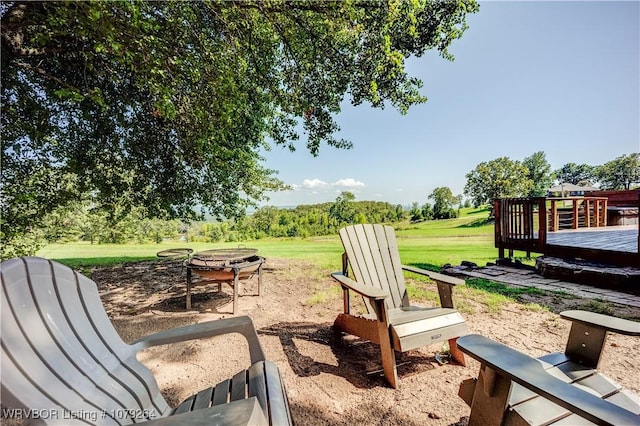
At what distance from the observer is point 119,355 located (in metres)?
1.20

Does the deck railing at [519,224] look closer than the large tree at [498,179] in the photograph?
Yes

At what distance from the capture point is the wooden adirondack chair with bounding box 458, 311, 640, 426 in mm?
785

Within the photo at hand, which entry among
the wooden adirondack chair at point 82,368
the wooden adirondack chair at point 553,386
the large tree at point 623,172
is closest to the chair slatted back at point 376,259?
the wooden adirondack chair at point 553,386

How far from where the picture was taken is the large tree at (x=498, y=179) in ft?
74.5

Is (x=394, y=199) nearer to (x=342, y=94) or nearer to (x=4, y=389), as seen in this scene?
(x=342, y=94)

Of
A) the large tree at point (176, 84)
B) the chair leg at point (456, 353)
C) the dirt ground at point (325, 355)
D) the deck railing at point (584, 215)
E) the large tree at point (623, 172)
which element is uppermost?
the large tree at point (623, 172)

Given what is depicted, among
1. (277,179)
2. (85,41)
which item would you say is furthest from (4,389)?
(277,179)

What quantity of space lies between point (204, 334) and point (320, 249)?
8.22 meters

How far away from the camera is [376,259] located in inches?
109

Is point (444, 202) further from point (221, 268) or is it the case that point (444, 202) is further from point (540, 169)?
point (221, 268)

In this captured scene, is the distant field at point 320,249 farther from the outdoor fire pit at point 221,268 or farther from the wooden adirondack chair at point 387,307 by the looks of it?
the wooden adirondack chair at point 387,307

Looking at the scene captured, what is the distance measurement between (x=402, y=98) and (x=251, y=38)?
93.4 inches

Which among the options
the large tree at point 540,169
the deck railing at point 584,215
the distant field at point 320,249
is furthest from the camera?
the large tree at point 540,169

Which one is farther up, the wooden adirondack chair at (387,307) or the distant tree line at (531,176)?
the distant tree line at (531,176)
